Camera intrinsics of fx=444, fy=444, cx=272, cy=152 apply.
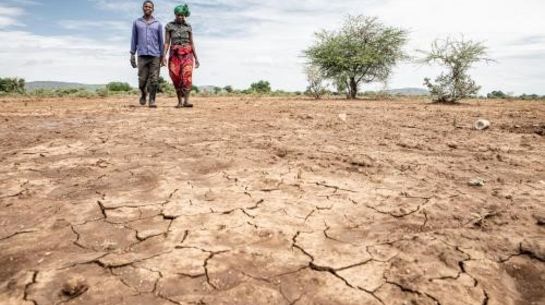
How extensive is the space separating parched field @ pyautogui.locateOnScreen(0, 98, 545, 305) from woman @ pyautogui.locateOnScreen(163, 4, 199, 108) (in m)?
3.26

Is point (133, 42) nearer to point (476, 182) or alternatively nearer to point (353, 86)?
point (476, 182)

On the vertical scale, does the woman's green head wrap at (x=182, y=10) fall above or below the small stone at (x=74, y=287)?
above

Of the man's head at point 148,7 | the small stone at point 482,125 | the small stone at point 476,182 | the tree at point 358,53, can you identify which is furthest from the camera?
the tree at point 358,53

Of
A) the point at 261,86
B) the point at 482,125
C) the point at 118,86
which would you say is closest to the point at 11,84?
the point at 118,86

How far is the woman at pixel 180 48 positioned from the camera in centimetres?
750

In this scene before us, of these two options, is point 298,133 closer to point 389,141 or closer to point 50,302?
point 389,141

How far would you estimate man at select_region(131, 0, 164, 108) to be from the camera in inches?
Answer: 289

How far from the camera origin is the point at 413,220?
2.59 m

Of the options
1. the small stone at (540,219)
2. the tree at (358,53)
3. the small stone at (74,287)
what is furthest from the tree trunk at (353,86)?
the small stone at (74,287)

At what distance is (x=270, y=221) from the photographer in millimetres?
2568

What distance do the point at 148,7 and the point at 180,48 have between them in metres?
0.82

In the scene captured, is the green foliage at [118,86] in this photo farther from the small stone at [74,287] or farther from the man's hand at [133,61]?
the small stone at [74,287]

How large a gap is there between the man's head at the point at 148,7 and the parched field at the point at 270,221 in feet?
11.1

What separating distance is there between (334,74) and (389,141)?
10.8 meters
